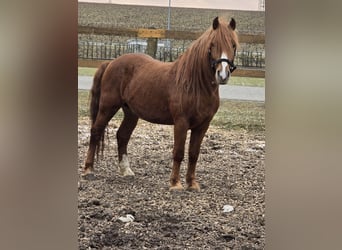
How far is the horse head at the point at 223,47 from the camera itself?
3.67 ft

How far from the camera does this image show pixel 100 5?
3.79 ft

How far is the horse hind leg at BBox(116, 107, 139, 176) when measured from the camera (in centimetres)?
119

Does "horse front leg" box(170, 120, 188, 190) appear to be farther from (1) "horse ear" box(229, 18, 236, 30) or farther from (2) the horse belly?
(1) "horse ear" box(229, 18, 236, 30)

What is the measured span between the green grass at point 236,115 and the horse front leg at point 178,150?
0.08 m

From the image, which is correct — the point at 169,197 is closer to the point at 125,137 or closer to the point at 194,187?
the point at 194,187

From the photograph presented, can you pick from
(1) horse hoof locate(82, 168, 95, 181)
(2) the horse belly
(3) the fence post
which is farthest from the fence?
(1) horse hoof locate(82, 168, 95, 181)

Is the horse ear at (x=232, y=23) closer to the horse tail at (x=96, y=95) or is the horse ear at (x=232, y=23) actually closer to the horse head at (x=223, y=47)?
the horse head at (x=223, y=47)

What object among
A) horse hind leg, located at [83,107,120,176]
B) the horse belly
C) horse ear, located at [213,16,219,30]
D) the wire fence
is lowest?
horse hind leg, located at [83,107,120,176]

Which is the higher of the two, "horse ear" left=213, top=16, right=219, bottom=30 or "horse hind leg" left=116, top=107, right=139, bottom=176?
"horse ear" left=213, top=16, right=219, bottom=30

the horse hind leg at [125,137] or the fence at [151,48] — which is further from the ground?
the fence at [151,48]

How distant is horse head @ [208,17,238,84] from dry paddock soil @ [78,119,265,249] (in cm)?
14

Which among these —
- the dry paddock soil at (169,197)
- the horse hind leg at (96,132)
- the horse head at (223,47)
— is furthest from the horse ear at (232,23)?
the horse hind leg at (96,132)
